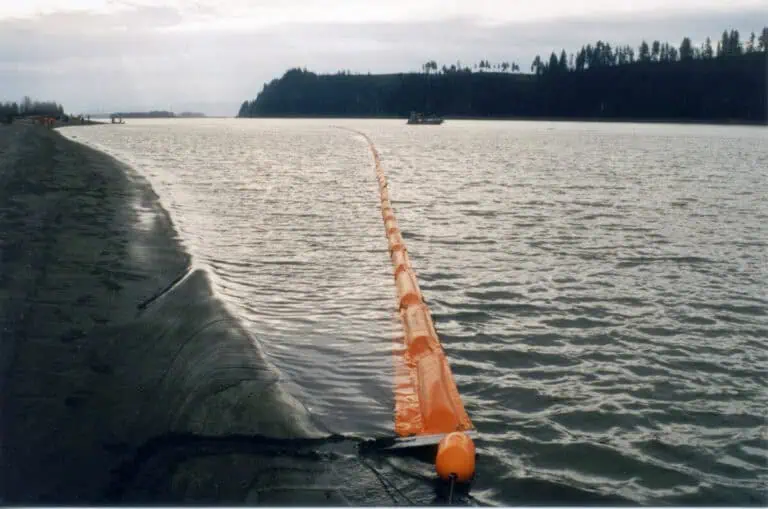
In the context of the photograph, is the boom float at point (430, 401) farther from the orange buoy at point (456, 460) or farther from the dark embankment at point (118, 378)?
the dark embankment at point (118, 378)

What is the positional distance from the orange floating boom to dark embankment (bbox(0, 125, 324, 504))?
1134 millimetres

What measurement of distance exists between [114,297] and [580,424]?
24.9 feet

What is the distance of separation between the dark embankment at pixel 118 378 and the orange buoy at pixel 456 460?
60.4 inches

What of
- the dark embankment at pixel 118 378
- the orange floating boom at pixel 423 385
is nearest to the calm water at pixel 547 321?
the orange floating boom at pixel 423 385

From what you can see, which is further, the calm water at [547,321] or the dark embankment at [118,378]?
the calm water at [547,321]

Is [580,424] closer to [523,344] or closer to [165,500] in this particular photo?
[523,344]

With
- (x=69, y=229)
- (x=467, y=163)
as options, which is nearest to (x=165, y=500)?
(x=69, y=229)

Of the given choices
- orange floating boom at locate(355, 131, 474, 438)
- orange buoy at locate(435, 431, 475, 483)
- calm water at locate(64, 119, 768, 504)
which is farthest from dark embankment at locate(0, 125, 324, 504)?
orange buoy at locate(435, 431, 475, 483)

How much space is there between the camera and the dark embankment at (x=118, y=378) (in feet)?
20.6

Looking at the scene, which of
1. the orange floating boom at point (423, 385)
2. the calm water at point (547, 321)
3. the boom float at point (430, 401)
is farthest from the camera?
the orange floating boom at point (423, 385)

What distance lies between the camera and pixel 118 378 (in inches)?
327

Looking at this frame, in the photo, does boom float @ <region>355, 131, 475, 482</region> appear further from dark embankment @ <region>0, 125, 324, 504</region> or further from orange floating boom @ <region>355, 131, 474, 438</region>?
dark embankment @ <region>0, 125, 324, 504</region>

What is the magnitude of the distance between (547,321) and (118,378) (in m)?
6.63

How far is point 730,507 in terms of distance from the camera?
254 inches
